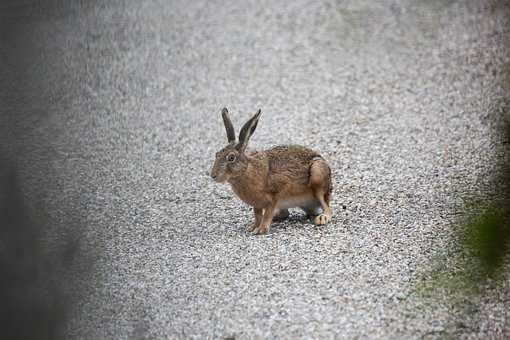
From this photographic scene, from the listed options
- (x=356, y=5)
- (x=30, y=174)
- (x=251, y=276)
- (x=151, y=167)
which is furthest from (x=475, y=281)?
(x=356, y=5)

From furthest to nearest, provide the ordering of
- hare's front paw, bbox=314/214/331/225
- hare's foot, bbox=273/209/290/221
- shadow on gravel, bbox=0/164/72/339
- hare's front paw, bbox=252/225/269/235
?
hare's foot, bbox=273/209/290/221
hare's front paw, bbox=314/214/331/225
hare's front paw, bbox=252/225/269/235
shadow on gravel, bbox=0/164/72/339

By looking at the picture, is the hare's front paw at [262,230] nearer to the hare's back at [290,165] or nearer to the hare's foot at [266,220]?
the hare's foot at [266,220]

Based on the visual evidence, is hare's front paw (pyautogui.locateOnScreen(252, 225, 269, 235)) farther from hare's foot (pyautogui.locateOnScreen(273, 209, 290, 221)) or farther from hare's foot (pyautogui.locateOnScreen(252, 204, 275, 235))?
hare's foot (pyautogui.locateOnScreen(273, 209, 290, 221))

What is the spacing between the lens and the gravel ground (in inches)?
175

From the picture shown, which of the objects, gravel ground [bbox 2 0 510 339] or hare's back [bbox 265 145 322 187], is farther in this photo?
hare's back [bbox 265 145 322 187]

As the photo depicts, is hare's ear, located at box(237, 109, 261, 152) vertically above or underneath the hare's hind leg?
above

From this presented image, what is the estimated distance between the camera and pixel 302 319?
4473 millimetres

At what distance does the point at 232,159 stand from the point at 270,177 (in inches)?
12.8

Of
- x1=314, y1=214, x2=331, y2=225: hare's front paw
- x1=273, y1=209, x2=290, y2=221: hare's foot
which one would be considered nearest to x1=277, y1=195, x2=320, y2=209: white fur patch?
x1=314, y1=214, x2=331, y2=225: hare's front paw

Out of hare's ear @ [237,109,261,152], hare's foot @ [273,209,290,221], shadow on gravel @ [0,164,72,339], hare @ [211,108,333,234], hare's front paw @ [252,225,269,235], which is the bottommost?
hare's foot @ [273,209,290,221]

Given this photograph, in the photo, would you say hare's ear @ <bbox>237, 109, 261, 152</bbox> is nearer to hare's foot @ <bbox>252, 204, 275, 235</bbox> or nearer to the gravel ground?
hare's foot @ <bbox>252, 204, 275, 235</bbox>

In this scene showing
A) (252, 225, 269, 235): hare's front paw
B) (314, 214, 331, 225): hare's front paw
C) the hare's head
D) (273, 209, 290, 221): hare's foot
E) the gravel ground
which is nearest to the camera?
the gravel ground

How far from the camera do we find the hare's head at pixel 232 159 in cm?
573

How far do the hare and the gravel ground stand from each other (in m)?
0.18
